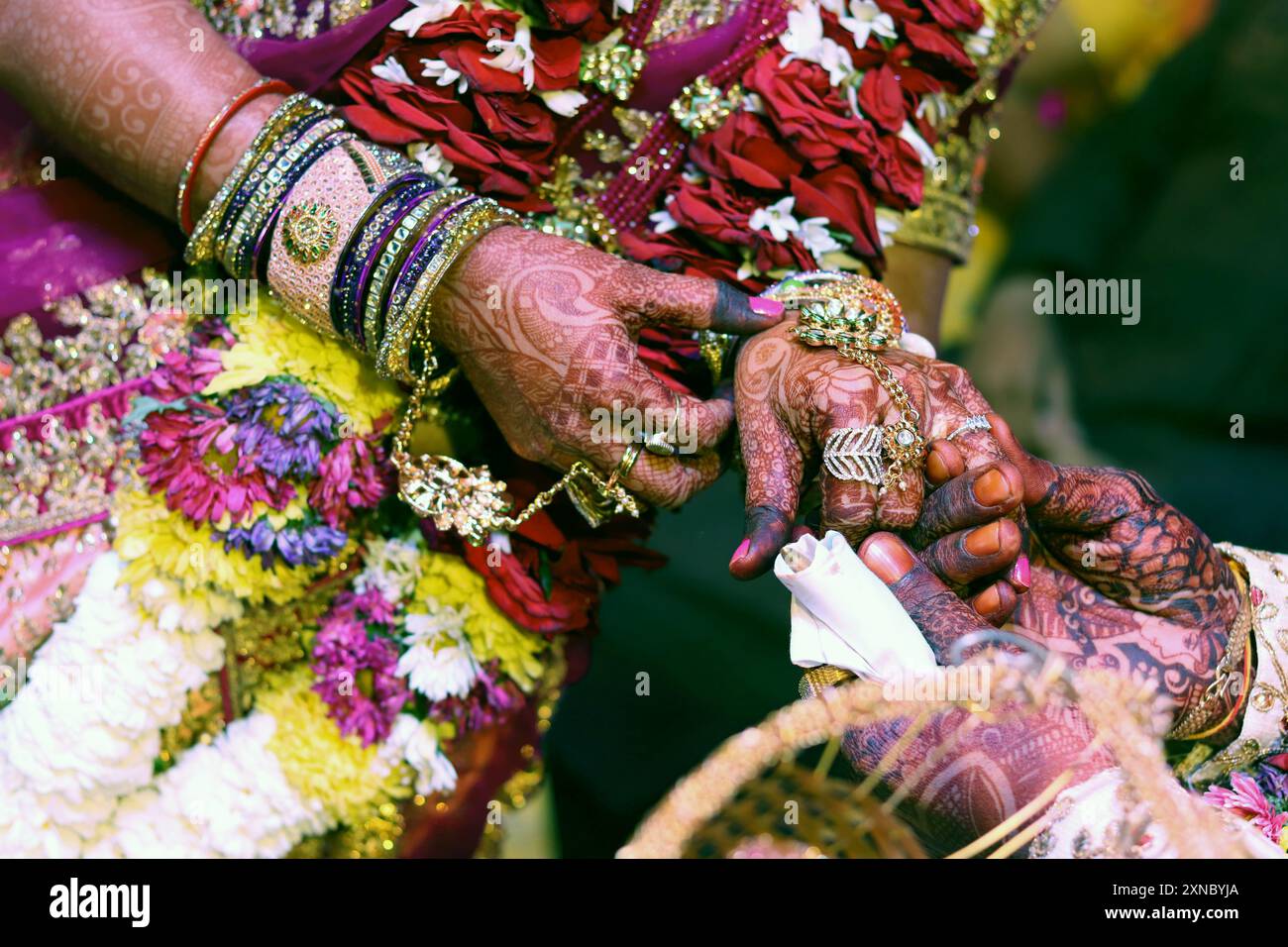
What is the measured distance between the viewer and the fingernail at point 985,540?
0.85 metres

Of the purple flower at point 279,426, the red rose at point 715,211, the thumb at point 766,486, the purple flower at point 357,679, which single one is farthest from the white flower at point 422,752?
the red rose at point 715,211

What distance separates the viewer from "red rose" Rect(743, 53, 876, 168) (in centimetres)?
112

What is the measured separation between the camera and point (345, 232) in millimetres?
1018

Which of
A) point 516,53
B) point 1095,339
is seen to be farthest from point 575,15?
point 1095,339

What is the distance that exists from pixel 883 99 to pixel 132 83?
31.7 inches

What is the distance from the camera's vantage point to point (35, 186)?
1.14m

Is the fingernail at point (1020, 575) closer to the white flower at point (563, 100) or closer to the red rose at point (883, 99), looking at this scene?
the red rose at point (883, 99)

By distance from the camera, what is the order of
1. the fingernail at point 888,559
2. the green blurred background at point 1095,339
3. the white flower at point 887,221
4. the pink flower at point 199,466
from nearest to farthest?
the fingernail at point 888,559 → the pink flower at point 199,466 → the white flower at point 887,221 → the green blurred background at point 1095,339

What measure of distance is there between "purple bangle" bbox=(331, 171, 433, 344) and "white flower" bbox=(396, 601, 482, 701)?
0.42 meters

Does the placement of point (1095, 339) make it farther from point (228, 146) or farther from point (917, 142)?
point (228, 146)

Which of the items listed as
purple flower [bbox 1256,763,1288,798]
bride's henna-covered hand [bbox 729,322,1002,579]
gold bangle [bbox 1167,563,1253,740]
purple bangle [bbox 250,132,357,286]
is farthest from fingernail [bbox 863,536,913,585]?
purple bangle [bbox 250,132,357,286]

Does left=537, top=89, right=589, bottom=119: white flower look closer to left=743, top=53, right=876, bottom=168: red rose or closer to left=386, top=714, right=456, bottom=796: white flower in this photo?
left=743, top=53, right=876, bottom=168: red rose

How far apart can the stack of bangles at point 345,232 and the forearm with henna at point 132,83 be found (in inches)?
0.7

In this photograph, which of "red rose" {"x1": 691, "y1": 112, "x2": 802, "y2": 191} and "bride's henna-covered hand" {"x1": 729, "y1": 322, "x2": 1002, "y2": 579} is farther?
"red rose" {"x1": 691, "y1": 112, "x2": 802, "y2": 191}
